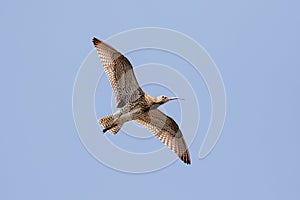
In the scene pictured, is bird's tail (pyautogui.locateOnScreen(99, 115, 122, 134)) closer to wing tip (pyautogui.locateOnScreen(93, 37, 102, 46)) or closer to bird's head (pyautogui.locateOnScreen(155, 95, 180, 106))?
bird's head (pyautogui.locateOnScreen(155, 95, 180, 106))

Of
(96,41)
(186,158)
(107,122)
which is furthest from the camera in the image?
(186,158)

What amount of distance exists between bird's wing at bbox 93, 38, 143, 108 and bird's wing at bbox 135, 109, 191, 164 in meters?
0.99

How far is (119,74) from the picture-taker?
21.3 m

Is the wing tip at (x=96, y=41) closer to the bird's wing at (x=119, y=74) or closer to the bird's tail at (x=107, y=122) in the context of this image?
the bird's wing at (x=119, y=74)

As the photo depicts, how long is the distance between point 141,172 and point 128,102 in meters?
2.13

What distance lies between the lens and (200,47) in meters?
22.9

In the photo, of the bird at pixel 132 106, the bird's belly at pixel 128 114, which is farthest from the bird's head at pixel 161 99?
the bird's belly at pixel 128 114

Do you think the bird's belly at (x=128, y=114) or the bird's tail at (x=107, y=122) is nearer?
the bird's tail at (x=107, y=122)

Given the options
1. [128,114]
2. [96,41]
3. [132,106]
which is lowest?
[128,114]

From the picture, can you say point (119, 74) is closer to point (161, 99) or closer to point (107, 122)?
point (107, 122)

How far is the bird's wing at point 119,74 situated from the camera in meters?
21.0

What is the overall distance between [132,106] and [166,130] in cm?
171

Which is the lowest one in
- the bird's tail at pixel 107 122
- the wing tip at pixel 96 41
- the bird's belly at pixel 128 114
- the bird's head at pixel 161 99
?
the bird's tail at pixel 107 122

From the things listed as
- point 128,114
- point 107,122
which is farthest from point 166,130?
point 107,122
